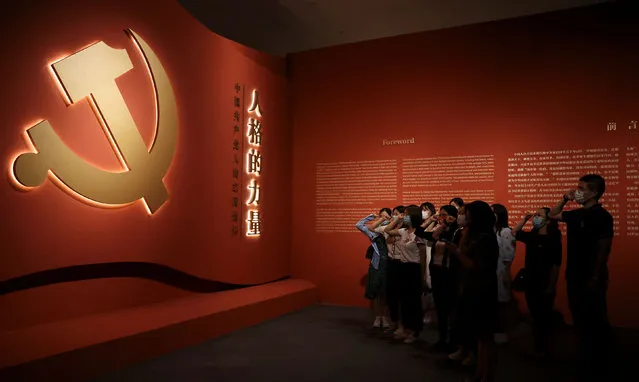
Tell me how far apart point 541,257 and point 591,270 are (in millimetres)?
800

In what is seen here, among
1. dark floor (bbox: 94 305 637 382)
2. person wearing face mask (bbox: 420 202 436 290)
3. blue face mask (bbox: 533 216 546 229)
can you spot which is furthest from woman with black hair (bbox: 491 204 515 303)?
person wearing face mask (bbox: 420 202 436 290)

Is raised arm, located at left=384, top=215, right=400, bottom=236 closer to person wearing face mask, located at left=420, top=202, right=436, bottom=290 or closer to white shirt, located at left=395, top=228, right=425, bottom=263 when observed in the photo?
white shirt, located at left=395, top=228, right=425, bottom=263

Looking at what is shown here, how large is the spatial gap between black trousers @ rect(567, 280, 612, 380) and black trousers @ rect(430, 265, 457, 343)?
0.99 meters

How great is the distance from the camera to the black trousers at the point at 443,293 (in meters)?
4.22

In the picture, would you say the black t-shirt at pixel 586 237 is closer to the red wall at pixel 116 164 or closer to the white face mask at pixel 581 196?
the white face mask at pixel 581 196

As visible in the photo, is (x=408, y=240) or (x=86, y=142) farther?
(x=408, y=240)

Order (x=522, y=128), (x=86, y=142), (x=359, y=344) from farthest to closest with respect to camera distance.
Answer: (x=522, y=128), (x=359, y=344), (x=86, y=142)

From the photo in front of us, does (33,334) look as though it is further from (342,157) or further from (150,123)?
(342,157)

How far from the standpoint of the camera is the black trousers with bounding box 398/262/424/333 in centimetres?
460

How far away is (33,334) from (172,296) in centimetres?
183

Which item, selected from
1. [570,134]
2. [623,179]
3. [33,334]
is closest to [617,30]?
[570,134]

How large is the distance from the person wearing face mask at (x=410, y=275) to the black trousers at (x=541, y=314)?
1011 mm

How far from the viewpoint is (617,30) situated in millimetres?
5688

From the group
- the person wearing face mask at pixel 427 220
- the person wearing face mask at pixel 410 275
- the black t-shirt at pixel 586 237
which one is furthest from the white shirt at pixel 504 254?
the black t-shirt at pixel 586 237
